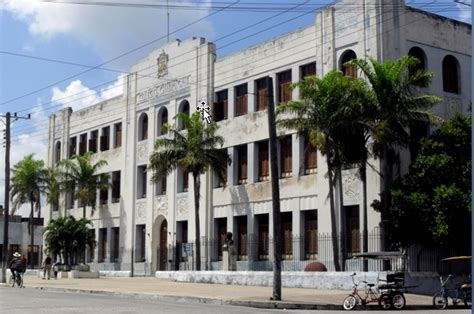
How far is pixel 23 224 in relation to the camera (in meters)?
75.8

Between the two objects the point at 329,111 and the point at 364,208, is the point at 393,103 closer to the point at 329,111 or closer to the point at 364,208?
the point at 329,111

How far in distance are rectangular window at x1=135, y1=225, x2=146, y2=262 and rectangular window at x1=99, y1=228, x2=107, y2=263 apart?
14.7 feet

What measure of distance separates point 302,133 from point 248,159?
8.99 m

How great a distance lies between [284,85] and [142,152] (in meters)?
14.2

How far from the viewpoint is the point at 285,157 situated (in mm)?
39031

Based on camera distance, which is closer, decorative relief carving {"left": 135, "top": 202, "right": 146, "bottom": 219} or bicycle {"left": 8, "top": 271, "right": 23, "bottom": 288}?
bicycle {"left": 8, "top": 271, "right": 23, "bottom": 288}

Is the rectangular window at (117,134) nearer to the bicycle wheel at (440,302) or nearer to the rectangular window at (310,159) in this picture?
the rectangular window at (310,159)

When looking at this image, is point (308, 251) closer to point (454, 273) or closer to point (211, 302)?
point (454, 273)

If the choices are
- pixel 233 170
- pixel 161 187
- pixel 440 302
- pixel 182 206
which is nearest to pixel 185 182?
pixel 182 206

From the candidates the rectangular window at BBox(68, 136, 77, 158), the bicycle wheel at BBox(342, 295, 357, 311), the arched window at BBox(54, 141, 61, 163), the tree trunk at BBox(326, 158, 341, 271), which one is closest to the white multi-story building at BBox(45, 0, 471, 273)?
the tree trunk at BBox(326, 158, 341, 271)

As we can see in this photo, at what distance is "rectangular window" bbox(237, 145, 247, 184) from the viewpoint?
41.6 m

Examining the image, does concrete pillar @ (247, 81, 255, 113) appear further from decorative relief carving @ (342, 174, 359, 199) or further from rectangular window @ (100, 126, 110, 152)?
rectangular window @ (100, 126, 110, 152)

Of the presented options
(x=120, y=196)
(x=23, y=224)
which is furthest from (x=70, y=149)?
(x=23, y=224)

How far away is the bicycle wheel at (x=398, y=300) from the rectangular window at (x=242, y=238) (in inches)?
680
